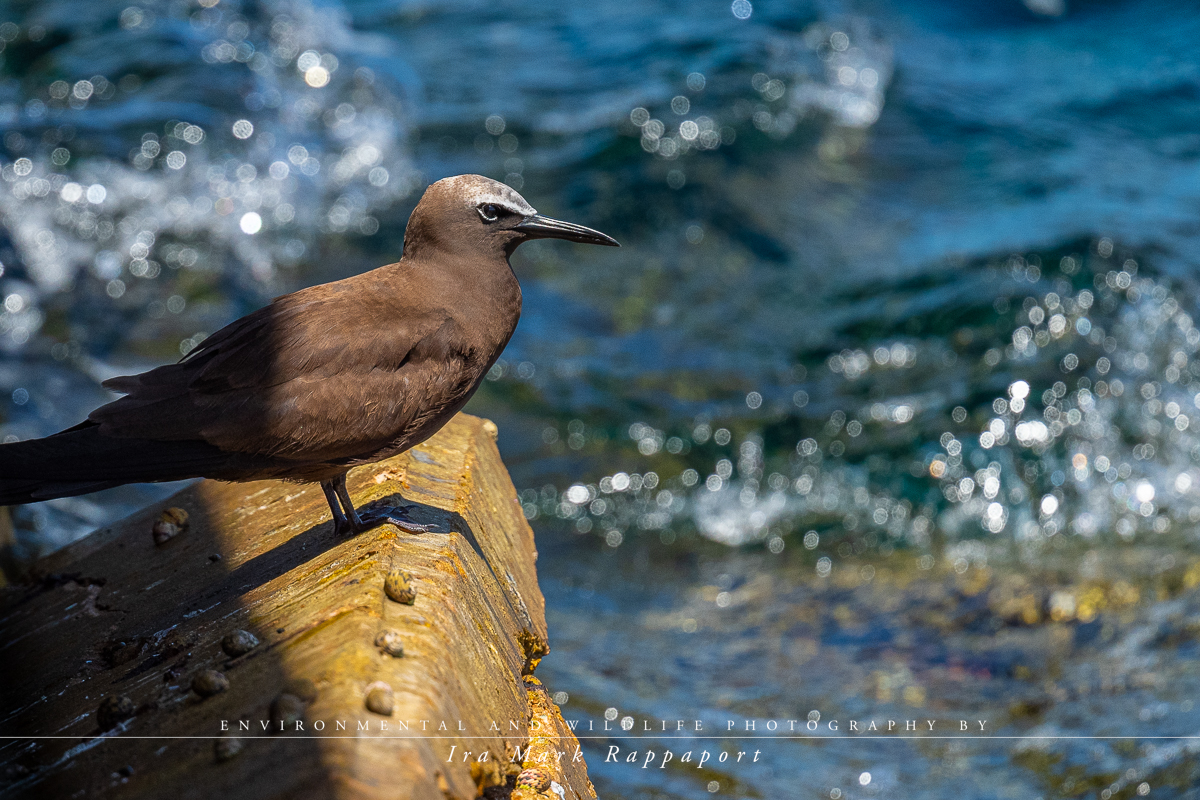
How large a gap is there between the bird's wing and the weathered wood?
14.9 inches

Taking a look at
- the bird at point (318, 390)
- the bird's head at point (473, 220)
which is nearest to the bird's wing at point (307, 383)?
the bird at point (318, 390)

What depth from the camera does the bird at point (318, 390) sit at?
335 cm

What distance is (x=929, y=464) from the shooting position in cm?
822

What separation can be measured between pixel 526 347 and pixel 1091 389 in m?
4.95

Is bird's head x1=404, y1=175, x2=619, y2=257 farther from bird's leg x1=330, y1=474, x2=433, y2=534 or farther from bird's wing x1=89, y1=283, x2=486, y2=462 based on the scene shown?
bird's leg x1=330, y1=474, x2=433, y2=534

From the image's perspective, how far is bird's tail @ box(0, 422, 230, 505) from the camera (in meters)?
3.19

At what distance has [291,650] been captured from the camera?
2.77m

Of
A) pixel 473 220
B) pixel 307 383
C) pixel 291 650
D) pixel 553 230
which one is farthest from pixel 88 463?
pixel 553 230

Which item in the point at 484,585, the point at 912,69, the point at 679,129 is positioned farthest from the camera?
the point at 912,69

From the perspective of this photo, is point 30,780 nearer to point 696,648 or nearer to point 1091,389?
point 696,648

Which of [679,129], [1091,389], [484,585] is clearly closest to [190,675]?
[484,585]

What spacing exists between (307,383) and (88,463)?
0.73 metres

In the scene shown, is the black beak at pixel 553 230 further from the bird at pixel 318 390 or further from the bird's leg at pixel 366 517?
the bird's leg at pixel 366 517

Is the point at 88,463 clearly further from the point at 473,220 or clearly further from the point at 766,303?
the point at 766,303
